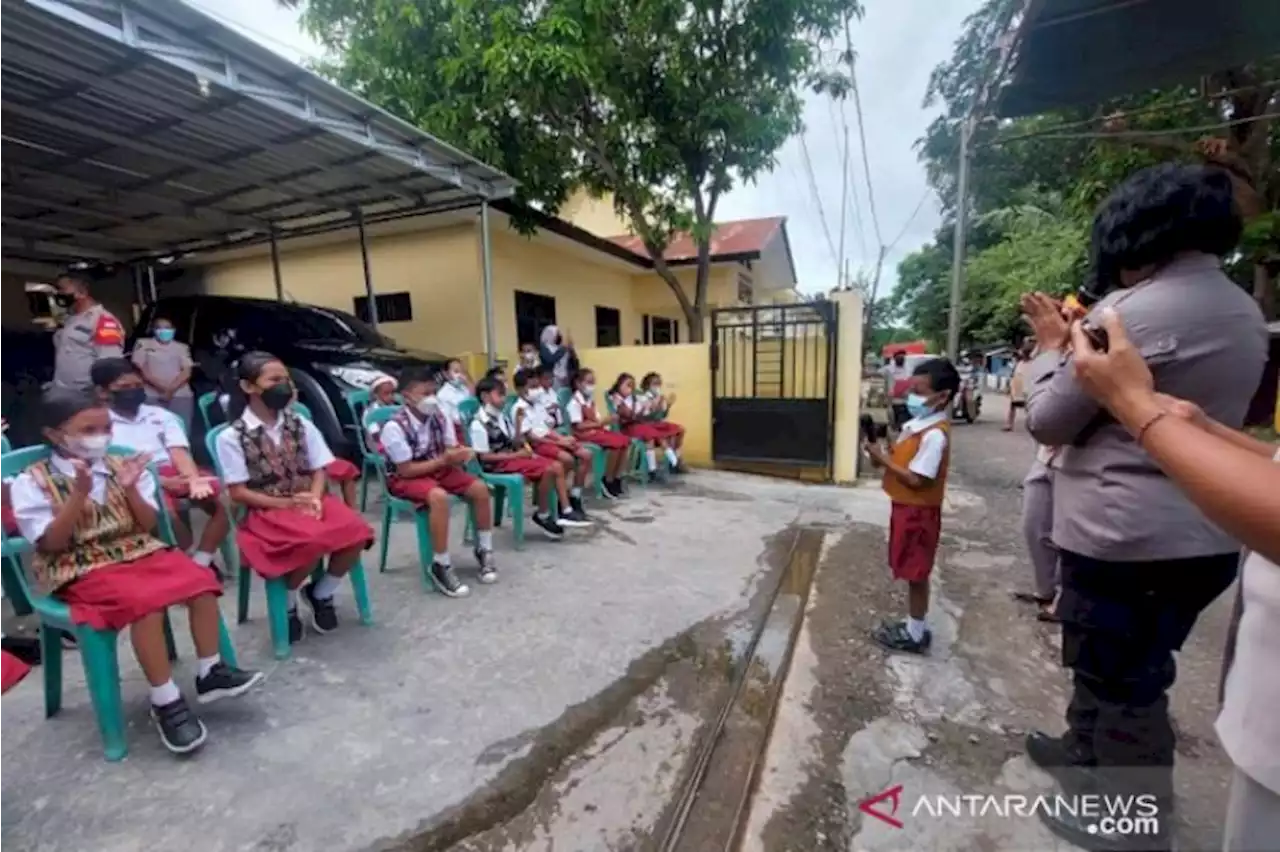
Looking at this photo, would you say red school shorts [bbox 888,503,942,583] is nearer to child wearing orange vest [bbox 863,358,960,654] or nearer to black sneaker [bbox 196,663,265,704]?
child wearing orange vest [bbox 863,358,960,654]

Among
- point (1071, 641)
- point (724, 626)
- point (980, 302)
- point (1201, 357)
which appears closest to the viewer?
point (1201, 357)

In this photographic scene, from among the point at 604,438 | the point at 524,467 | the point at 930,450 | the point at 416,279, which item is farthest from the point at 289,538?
the point at 416,279

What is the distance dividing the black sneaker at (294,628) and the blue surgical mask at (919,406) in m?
2.82

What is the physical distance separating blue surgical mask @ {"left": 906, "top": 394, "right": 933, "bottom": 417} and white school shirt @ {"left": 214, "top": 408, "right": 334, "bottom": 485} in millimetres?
2597

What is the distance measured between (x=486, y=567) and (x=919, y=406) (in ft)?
7.90

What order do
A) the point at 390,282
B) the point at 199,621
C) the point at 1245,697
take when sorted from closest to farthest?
the point at 1245,697, the point at 199,621, the point at 390,282

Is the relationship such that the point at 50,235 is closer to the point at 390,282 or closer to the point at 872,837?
the point at 390,282

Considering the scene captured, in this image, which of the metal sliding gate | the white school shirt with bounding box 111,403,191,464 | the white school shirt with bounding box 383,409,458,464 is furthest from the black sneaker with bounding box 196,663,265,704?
the metal sliding gate

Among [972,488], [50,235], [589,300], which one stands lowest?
[972,488]

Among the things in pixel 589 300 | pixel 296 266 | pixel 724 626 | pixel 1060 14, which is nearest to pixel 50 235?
pixel 296 266

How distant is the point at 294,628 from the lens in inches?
106

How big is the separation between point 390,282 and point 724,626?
782 centimetres

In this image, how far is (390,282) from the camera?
8945 millimetres

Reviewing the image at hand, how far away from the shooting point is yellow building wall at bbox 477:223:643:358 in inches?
340
